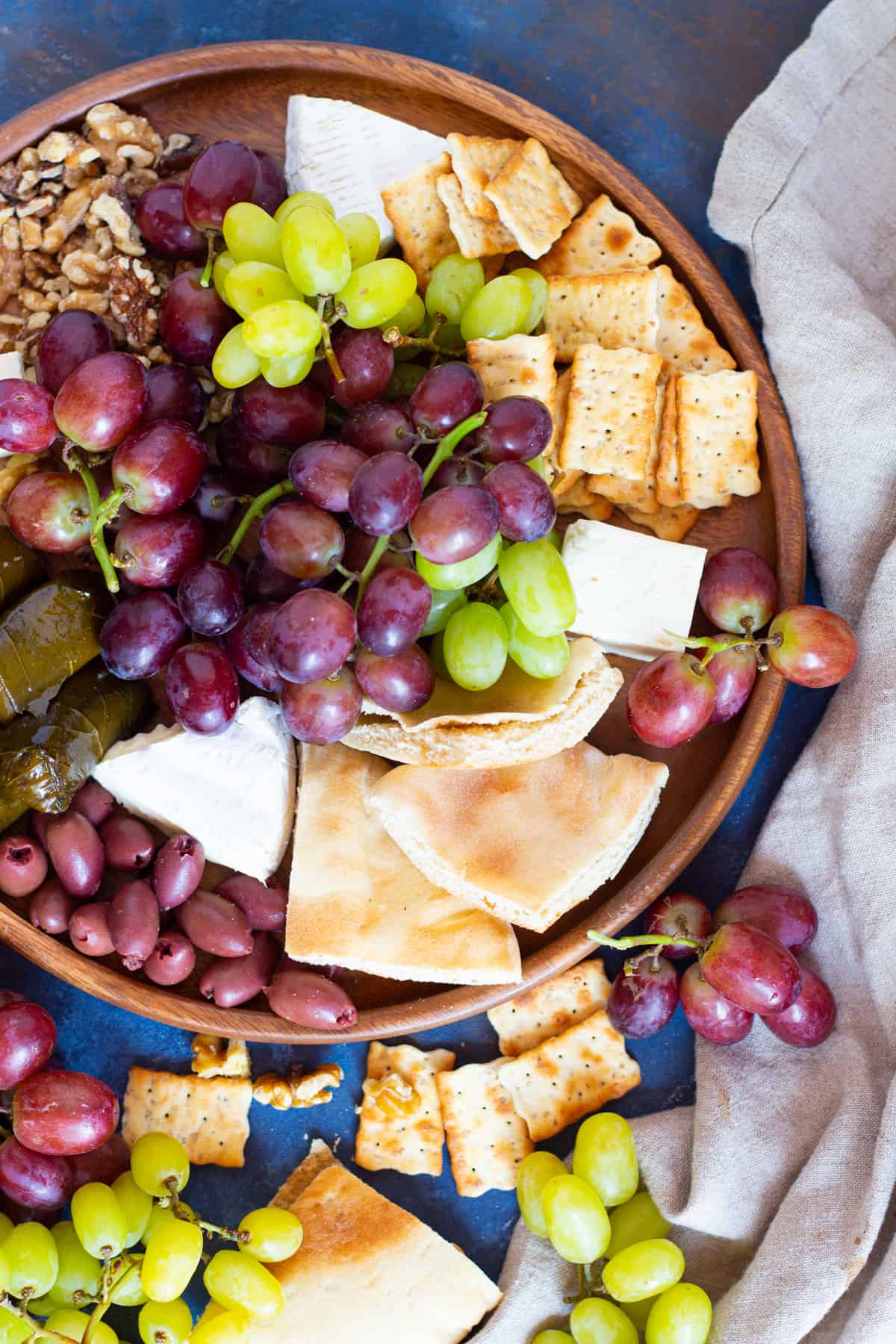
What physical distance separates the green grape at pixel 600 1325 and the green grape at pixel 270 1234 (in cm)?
32

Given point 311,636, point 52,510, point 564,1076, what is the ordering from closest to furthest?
1. point 311,636
2. point 52,510
3. point 564,1076

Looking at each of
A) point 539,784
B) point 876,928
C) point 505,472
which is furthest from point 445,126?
point 876,928

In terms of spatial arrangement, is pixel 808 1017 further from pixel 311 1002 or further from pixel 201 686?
pixel 201 686

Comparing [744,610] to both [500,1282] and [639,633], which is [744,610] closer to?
[639,633]

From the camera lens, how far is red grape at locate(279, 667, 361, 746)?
116 cm

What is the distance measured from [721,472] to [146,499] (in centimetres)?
63

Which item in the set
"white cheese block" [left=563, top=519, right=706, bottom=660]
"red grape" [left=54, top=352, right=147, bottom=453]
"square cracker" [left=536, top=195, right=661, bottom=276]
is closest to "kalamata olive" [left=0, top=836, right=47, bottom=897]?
"red grape" [left=54, top=352, right=147, bottom=453]

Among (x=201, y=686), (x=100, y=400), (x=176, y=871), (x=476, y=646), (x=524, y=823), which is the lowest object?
(x=176, y=871)

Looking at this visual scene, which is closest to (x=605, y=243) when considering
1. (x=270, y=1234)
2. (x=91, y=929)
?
(x=91, y=929)

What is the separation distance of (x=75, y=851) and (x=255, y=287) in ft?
2.01

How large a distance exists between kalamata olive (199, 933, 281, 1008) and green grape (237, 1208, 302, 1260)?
231 millimetres

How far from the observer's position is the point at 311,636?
1.10 meters

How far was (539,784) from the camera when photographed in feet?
4.33

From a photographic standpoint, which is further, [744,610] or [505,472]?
[744,610]
